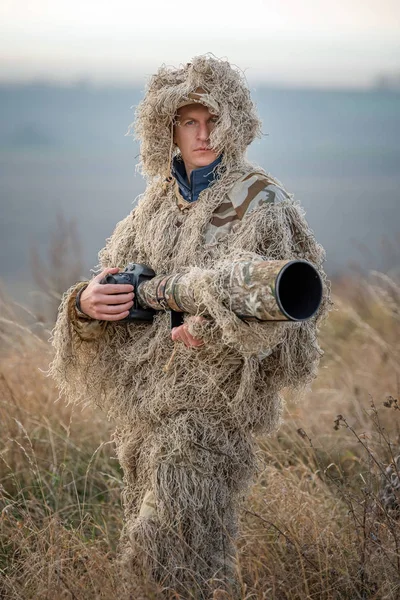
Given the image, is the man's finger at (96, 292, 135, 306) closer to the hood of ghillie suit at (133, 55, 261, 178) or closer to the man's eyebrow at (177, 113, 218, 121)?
the hood of ghillie suit at (133, 55, 261, 178)

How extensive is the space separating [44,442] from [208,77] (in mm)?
2423

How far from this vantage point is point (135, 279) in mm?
2848

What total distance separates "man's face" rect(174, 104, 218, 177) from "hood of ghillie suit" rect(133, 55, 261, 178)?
0.04 meters

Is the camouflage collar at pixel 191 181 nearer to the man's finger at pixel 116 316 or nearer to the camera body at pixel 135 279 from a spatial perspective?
the camera body at pixel 135 279

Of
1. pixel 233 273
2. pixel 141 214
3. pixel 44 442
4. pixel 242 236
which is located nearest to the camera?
pixel 233 273

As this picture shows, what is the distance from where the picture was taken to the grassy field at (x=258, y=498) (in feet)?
9.12

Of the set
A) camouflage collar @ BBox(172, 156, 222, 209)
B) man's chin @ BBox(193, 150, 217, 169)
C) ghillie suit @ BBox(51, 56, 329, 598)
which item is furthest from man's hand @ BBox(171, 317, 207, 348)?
man's chin @ BBox(193, 150, 217, 169)

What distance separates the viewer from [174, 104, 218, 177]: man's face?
2908mm

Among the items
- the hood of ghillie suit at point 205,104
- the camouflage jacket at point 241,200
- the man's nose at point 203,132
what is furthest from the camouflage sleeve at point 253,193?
the man's nose at point 203,132

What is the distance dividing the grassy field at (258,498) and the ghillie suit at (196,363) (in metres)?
0.17

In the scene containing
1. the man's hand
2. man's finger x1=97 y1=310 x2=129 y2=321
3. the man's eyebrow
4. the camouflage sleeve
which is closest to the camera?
the man's hand

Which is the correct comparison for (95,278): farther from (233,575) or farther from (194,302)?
(233,575)

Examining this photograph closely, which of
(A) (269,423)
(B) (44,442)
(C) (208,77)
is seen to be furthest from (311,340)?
(B) (44,442)

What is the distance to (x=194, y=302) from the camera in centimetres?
243
